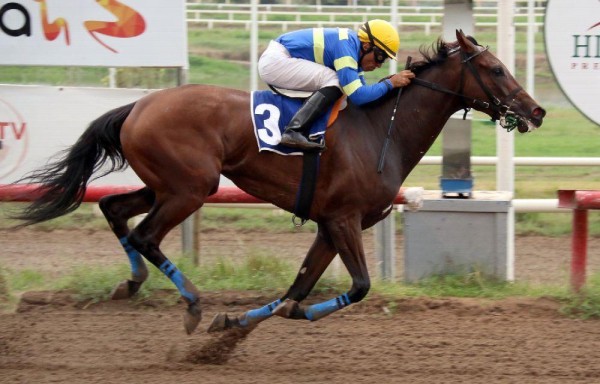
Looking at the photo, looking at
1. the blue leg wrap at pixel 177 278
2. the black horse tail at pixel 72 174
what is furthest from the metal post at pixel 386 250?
the black horse tail at pixel 72 174

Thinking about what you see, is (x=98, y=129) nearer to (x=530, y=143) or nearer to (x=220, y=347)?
(x=220, y=347)

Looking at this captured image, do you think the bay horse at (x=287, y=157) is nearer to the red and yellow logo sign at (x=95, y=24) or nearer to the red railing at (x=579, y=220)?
the red railing at (x=579, y=220)

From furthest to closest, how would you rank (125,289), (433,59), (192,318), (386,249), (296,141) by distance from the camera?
(386,249) < (125,289) < (433,59) < (192,318) < (296,141)

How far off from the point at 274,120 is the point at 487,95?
1.34 m

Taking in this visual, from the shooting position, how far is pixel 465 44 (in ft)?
19.5

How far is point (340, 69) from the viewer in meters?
5.73

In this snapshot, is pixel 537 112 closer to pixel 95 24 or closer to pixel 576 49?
pixel 576 49

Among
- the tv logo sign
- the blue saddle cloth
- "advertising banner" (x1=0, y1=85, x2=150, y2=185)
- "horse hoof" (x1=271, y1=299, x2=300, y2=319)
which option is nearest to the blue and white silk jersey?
the blue saddle cloth

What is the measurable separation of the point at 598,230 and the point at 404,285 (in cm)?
371

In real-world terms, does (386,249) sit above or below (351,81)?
below

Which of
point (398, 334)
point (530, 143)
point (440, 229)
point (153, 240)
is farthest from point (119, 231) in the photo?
point (530, 143)

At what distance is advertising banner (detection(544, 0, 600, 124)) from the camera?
7258 millimetres

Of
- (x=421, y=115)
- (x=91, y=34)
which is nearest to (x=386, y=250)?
(x=421, y=115)

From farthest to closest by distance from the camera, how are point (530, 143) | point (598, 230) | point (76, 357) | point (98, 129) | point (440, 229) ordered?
point (530, 143)
point (598, 230)
point (440, 229)
point (98, 129)
point (76, 357)
